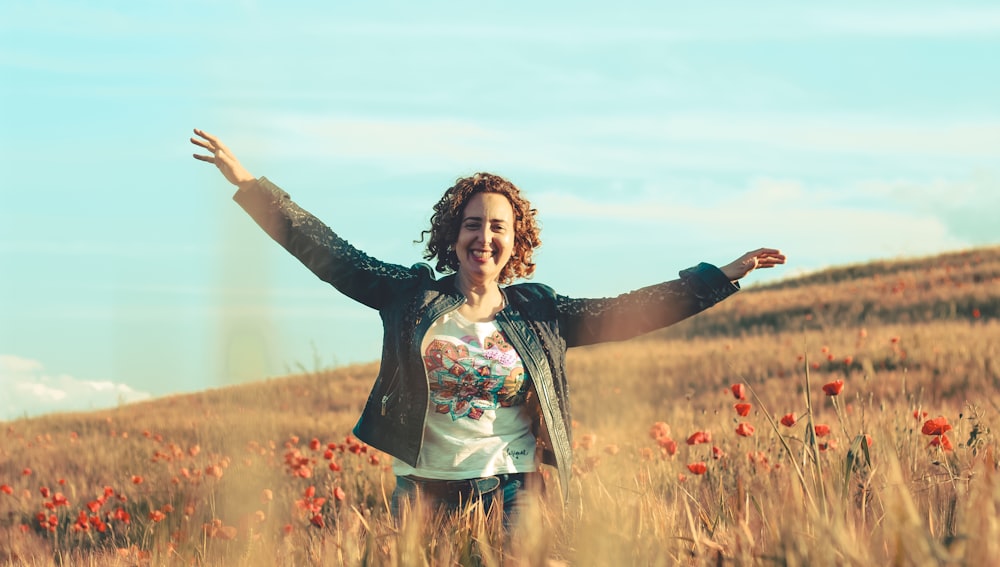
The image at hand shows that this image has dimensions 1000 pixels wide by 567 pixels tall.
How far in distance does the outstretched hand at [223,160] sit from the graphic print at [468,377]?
3.90 feet

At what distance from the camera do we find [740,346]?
612 inches

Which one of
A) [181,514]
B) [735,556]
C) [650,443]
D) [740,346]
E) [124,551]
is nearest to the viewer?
[735,556]

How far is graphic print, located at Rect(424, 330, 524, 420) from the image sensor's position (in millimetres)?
4270

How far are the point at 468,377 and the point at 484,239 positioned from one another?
2.11ft

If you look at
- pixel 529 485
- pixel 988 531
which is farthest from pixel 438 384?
pixel 988 531

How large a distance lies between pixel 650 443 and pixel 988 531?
19.3 feet

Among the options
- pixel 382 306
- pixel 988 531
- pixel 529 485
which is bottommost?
pixel 529 485

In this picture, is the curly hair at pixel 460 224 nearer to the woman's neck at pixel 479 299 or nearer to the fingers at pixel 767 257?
the woman's neck at pixel 479 299

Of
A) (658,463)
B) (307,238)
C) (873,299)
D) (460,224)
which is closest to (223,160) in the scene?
(307,238)

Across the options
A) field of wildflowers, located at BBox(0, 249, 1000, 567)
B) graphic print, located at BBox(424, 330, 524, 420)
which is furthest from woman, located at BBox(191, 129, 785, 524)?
field of wildflowers, located at BBox(0, 249, 1000, 567)

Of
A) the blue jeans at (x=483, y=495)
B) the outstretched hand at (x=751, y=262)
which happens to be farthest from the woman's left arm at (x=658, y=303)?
the blue jeans at (x=483, y=495)

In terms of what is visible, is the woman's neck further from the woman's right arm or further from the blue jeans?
the blue jeans

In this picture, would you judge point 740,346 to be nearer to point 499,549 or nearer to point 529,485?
point 529,485

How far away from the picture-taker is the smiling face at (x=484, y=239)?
4.48m
